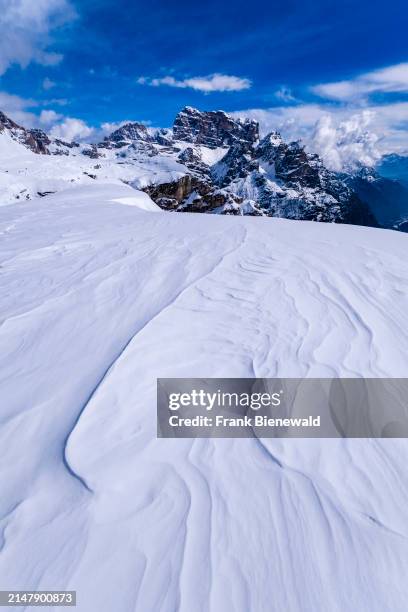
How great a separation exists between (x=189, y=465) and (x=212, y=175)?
164769 mm

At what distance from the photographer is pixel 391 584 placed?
5.42ft

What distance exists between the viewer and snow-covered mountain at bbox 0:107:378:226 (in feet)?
175

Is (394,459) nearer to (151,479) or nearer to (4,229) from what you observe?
(151,479)

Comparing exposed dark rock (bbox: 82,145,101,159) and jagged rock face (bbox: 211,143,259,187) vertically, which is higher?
Answer: exposed dark rock (bbox: 82,145,101,159)

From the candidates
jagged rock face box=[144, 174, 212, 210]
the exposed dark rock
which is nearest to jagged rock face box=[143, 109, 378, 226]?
jagged rock face box=[144, 174, 212, 210]

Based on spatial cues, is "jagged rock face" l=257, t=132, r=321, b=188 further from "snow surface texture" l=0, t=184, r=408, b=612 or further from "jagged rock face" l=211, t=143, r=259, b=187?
"snow surface texture" l=0, t=184, r=408, b=612

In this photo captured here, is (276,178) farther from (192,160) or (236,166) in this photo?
(192,160)

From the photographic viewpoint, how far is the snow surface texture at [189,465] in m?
1.69

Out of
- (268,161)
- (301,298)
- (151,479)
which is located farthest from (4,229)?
(268,161)

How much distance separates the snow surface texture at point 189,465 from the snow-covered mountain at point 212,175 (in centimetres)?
4046

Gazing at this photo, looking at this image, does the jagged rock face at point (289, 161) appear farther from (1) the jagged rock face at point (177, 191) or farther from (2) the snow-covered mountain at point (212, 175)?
(1) the jagged rock face at point (177, 191)

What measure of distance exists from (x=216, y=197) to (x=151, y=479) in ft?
320

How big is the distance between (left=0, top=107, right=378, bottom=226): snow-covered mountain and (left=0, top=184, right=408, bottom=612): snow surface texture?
40461mm

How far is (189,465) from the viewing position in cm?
224
